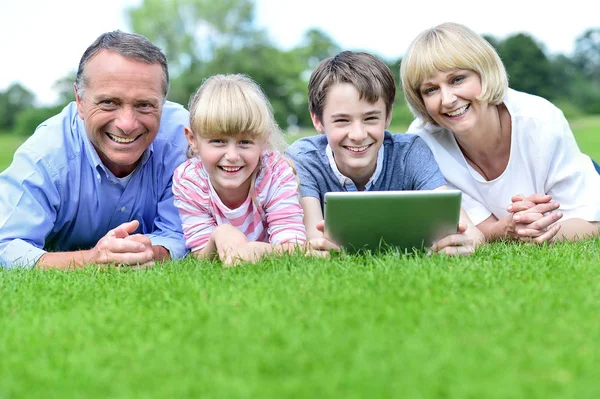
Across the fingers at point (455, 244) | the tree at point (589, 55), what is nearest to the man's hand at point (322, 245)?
the fingers at point (455, 244)

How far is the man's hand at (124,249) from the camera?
434 centimetres

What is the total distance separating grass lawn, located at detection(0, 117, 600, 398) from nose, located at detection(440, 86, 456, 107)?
1.45 m

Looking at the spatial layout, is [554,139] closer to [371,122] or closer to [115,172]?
[371,122]

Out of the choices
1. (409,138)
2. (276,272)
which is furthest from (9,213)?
(409,138)

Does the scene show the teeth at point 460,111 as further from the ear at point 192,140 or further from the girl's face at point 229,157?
the ear at point 192,140

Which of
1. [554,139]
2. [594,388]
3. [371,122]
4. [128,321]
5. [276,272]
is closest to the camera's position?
[594,388]

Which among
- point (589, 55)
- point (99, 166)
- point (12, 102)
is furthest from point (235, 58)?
point (99, 166)

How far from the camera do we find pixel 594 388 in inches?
Answer: 81.8

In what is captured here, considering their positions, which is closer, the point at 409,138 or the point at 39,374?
the point at 39,374

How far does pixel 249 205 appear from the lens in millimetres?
4777

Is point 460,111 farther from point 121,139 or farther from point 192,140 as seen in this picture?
point 121,139

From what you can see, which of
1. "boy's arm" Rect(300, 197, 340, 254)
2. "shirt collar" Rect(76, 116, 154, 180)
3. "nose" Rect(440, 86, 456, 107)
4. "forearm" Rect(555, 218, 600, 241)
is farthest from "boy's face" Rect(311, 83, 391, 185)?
"shirt collar" Rect(76, 116, 154, 180)

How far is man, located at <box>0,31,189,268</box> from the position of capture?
16.0ft

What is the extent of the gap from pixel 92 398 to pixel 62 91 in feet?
159
